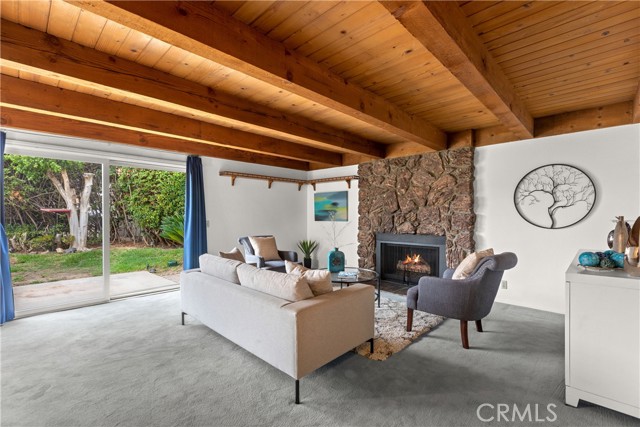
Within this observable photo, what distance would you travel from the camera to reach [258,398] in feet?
6.54

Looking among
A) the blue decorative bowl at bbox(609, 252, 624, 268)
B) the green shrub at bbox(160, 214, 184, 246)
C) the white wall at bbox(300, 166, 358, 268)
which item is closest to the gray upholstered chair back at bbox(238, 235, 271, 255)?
the green shrub at bbox(160, 214, 184, 246)

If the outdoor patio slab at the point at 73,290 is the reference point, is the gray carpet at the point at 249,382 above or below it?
below

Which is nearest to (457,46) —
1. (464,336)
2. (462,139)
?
(464,336)

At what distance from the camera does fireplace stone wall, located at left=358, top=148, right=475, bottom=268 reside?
4.25 meters

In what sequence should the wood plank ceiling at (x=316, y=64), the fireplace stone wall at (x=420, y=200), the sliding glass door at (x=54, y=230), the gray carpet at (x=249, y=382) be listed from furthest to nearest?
1. the fireplace stone wall at (x=420, y=200)
2. the sliding glass door at (x=54, y=230)
3. the gray carpet at (x=249, y=382)
4. the wood plank ceiling at (x=316, y=64)

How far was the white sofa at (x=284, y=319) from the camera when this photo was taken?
6.47 ft

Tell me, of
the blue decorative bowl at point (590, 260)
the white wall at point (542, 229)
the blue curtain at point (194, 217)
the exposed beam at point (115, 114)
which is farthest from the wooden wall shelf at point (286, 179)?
the blue decorative bowl at point (590, 260)

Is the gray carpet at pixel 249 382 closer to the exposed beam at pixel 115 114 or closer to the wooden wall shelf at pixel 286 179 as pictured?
the exposed beam at pixel 115 114

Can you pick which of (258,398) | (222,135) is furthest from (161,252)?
(258,398)

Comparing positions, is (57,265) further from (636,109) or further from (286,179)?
(636,109)

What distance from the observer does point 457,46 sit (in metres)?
1.70

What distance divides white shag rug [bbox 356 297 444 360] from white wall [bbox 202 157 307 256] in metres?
2.92

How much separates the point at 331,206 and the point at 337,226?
438 millimetres

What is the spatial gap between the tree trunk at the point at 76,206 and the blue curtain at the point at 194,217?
4.21 ft
